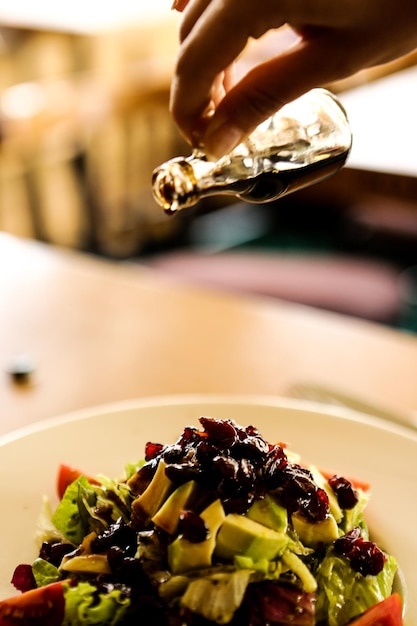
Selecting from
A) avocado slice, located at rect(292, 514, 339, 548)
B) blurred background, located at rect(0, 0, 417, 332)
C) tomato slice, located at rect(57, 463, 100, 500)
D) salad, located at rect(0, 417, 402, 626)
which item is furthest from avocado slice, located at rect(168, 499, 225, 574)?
Result: blurred background, located at rect(0, 0, 417, 332)

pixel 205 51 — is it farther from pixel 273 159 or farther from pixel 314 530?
pixel 314 530

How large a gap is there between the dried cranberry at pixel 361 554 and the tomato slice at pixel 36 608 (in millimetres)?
302

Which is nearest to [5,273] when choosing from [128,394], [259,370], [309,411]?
[128,394]

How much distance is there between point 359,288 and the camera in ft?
7.64

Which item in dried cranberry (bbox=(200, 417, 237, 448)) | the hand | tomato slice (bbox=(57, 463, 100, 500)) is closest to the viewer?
the hand

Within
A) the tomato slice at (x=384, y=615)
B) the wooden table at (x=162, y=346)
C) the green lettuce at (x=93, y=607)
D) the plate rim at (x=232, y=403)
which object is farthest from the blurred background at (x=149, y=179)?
the green lettuce at (x=93, y=607)

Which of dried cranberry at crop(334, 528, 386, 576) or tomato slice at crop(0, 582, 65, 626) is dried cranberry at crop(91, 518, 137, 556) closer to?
tomato slice at crop(0, 582, 65, 626)

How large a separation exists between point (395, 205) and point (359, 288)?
946 mm

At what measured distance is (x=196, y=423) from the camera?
3.42ft

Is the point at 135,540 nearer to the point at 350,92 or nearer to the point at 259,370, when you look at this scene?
the point at 259,370

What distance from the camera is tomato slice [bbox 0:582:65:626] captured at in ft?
2.27

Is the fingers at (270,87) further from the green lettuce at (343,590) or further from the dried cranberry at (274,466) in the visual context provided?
the green lettuce at (343,590)

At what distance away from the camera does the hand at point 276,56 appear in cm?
56

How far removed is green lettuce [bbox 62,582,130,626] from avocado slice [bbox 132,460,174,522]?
92mm
